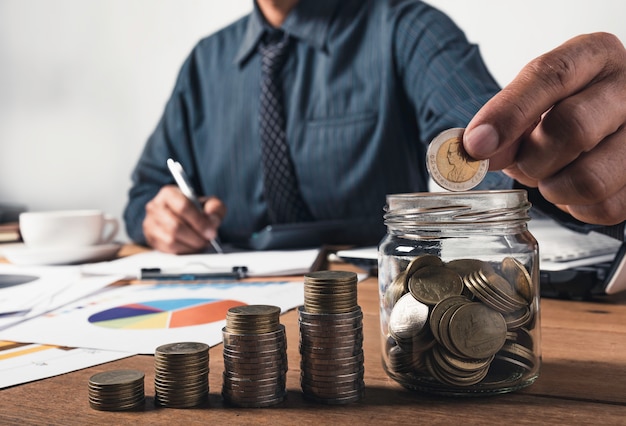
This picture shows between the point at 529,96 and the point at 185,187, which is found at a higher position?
Result: the point at 529,96

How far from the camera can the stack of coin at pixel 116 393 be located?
1.52ft

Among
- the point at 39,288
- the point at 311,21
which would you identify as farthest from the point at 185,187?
the point at 311,21

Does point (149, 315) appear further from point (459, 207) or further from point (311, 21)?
point (311, 21)

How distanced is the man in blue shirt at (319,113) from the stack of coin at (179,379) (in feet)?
2.83

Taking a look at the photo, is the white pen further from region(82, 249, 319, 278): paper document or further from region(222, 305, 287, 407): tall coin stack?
region(222, 305, 287, 407): tall coin stack

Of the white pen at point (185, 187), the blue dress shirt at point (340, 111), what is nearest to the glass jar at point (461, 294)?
the white pen at point (185, 187)

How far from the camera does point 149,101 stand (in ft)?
8.96

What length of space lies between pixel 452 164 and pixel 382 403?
0.71 feet

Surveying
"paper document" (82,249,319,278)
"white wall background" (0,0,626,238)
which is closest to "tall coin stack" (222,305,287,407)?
"paper document" (82,249,319,278)

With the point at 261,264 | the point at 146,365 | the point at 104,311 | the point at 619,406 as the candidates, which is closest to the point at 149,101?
the point at 261,264

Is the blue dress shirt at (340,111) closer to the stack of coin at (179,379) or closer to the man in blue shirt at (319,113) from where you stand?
the man in blue shirt at (319,113)

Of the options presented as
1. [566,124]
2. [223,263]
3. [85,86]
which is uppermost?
[85,86]

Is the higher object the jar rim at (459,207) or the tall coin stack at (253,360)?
the jar rim at (459,207)

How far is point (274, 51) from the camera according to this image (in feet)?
5.73
